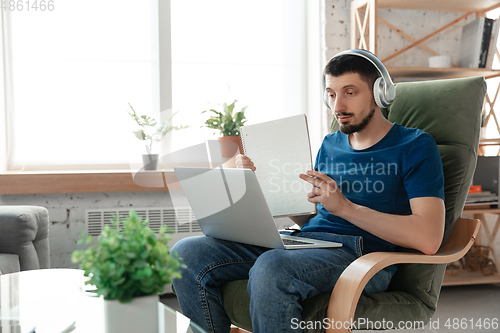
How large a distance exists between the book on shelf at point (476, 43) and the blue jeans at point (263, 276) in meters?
1.72

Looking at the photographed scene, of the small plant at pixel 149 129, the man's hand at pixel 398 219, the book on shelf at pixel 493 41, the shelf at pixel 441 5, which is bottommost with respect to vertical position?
the man's hand at pixel 398 219

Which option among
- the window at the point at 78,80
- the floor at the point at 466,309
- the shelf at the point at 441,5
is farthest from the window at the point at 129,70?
the floor at the point at 466,309

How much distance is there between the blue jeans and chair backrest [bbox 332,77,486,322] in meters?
0.07

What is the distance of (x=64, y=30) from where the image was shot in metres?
2.40

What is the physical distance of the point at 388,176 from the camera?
3.99ft

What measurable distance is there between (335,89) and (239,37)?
147 centimetres

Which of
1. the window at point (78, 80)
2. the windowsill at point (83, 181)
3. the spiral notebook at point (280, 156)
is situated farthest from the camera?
the window at point (78, 80)

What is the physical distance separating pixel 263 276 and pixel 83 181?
150 cm

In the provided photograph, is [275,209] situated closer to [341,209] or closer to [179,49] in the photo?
[341,209]

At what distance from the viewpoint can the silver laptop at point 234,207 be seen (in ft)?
3.40

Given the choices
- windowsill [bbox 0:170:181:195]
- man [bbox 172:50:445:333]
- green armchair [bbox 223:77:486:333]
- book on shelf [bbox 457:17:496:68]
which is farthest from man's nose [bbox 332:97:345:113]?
book on shelf [bbox 457:17:496:68]

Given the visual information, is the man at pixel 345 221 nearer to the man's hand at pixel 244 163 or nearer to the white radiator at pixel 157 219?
the man's hand at pixel 244 163

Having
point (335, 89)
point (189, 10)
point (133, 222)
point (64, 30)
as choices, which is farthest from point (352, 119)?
point (64, 30)

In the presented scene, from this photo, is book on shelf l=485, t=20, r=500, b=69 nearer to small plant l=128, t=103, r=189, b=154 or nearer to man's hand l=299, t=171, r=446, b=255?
man's hand l=299, t=171, r=446, b=255
